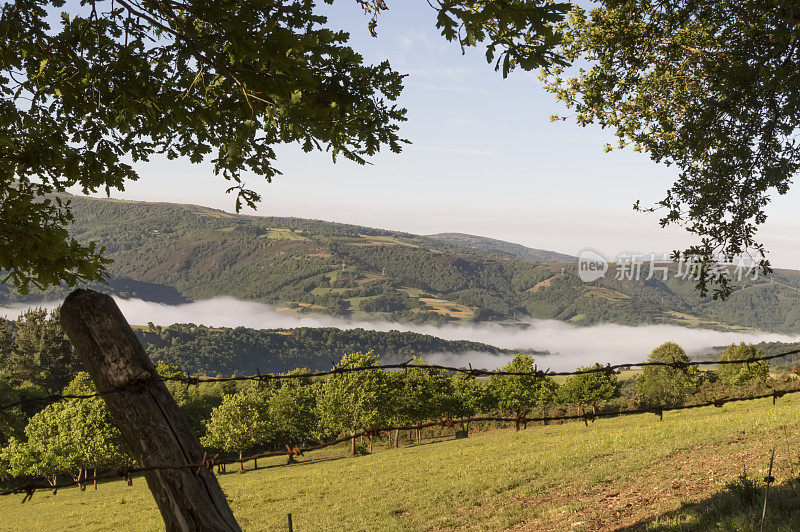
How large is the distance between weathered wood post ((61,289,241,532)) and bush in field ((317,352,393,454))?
51424 millimetres

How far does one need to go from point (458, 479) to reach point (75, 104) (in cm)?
1870

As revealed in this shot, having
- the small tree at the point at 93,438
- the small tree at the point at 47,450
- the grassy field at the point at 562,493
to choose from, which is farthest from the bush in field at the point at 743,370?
the small tree at the point at 47,450

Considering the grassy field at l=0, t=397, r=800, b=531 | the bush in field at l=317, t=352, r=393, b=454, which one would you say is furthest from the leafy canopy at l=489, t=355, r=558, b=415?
the grassy field at l=0, t=397, r=800, b=531

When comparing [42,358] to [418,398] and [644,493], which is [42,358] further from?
[644,493]

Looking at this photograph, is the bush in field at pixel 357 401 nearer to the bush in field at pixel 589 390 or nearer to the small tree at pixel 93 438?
the small tree at pixel 93 438

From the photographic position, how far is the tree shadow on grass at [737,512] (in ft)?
20.2

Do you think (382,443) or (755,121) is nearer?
(755,121)

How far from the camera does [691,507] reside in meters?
8.41

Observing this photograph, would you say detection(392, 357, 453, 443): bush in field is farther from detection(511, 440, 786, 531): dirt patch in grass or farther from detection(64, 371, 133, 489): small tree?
detection(511, 440, 786, 531): dirt patch in grass

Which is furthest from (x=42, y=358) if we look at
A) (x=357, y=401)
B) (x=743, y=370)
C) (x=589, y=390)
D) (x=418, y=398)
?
(x=743, y=370)


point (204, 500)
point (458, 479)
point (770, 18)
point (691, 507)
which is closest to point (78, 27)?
point (204, 500)

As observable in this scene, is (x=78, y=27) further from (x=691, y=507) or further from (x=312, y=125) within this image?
(x=691, y=507)

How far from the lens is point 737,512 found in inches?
275

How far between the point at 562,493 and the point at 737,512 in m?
7.19
